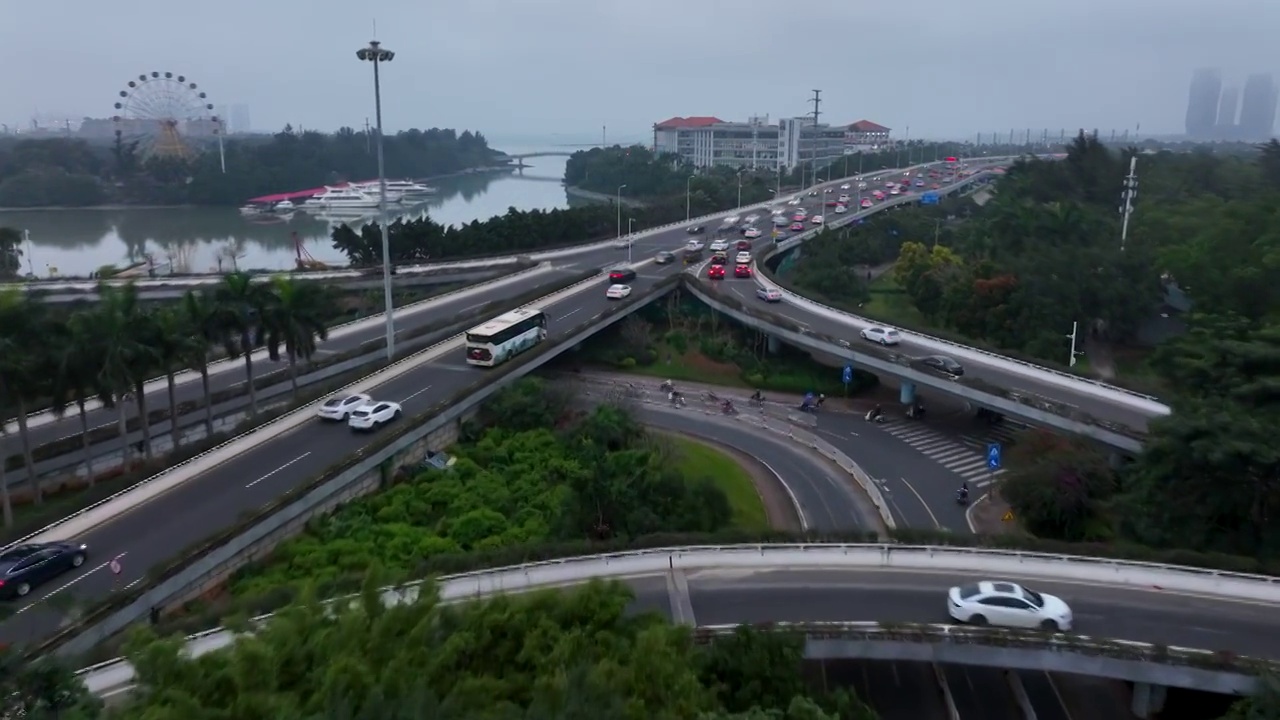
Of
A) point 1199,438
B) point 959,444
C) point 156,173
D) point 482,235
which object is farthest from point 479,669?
point 156,173

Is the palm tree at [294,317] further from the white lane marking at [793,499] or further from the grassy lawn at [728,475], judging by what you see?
the white lane marking at [793,499]

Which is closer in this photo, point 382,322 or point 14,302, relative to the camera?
point 14,302

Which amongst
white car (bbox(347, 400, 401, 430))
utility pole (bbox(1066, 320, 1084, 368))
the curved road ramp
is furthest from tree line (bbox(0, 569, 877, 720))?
utility pole (bbox(1066, 320, 1084, 368))

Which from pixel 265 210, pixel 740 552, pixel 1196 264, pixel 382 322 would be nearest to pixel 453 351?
pixel 382 322

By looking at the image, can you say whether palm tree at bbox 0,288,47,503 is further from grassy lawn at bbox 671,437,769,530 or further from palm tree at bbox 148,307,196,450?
grassy lawn at bbox 671,437,769,530

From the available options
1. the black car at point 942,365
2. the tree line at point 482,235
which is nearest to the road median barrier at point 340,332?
the tree line at point 482,235

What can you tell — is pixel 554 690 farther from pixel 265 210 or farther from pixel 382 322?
pixel 265 210
